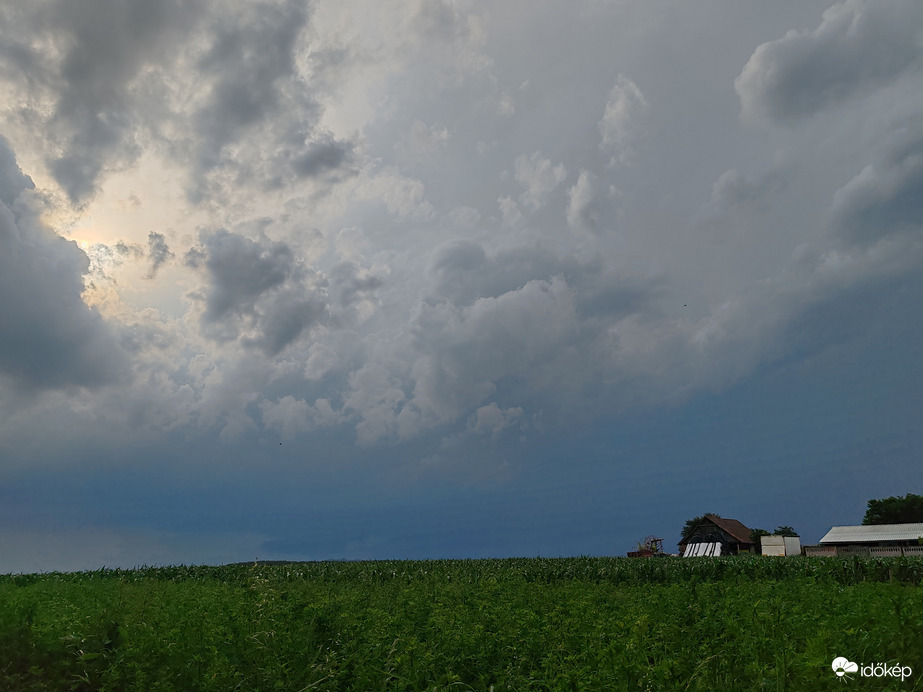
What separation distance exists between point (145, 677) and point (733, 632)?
7.14m

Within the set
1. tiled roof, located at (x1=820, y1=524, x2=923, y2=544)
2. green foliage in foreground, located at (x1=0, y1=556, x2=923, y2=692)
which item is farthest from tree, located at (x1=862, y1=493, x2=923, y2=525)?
green foliage in foreground, located at (x1=0, y1=556, x2=923, y2=692)

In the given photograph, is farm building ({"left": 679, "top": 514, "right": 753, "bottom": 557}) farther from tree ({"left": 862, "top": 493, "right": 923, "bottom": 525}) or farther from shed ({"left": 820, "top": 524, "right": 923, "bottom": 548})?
tree ({"left": 862, "top": 493, "right": 923, "bottom": 525})

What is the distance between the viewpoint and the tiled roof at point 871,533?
5509 centimetres

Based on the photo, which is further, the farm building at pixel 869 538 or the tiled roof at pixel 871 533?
the tiled roof at pixel 871 533

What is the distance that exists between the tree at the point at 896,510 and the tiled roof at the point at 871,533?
15.3 m

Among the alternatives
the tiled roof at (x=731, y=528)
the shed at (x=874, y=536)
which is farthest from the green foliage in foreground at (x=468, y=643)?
the tiled roof at (x=731, y=528)

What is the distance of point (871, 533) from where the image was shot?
2309 inches

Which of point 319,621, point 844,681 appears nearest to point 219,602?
point 319,621

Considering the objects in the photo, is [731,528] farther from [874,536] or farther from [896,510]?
[896,510]

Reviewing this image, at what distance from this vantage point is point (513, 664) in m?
6.84

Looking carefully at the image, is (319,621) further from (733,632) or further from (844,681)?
(844,681)

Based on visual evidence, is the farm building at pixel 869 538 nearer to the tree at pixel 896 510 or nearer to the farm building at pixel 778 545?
the farm building at pixel 778 545

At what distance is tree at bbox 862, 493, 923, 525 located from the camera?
71062 millimetres

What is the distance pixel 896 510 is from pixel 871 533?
59.4 feet
